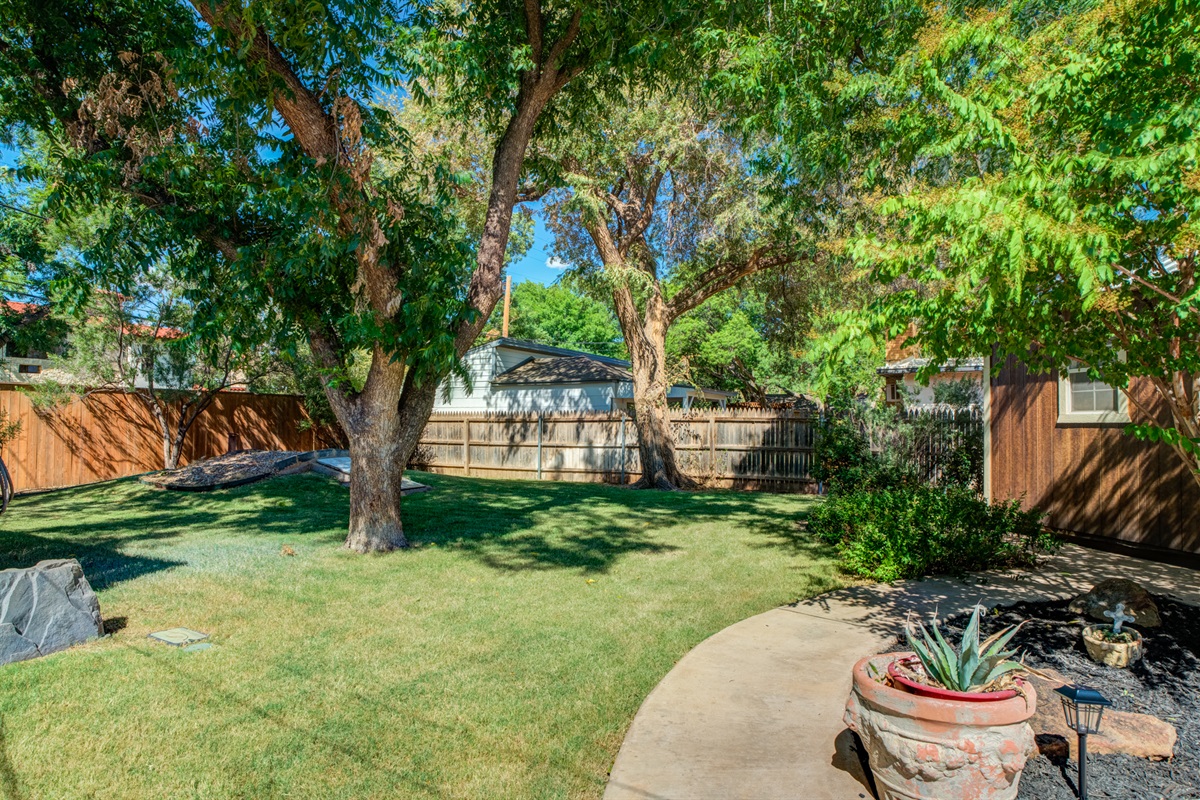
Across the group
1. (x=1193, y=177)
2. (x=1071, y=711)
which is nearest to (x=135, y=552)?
(x=1071, y=711)

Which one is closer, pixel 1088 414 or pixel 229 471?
pixel 1088 414

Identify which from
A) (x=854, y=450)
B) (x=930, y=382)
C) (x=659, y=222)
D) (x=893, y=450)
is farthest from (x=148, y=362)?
(x=930, y=382)

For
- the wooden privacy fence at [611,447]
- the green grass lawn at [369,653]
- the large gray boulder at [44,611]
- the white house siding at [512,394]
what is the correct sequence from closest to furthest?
the green grass lawn at [369,653]
the large gray boulder at [44,611]
the wooden privacy fence at [611,447]
the white house siding at [512,394]

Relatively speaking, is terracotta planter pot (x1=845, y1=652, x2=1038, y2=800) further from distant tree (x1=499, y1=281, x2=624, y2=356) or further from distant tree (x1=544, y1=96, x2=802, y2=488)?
distant tree (x1=499, y1=281, x2=624, y2=356)

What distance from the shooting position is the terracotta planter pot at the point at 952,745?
107 inches

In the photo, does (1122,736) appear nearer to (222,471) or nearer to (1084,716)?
(1084,716)

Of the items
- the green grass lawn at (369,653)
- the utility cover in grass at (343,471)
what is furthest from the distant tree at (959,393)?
the utility cover in grass at (343,471)

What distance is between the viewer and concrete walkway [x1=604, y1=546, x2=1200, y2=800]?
3135mm

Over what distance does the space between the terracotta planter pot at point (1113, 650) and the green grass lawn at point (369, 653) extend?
225 cm

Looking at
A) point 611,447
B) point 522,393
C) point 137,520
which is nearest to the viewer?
point 137,520

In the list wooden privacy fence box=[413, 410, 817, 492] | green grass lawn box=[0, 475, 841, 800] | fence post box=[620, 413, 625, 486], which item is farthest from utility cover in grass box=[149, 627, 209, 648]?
fence post box=[620, 413, 625, 486]

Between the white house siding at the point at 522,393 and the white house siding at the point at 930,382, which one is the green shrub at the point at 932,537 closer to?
the white house siding at the point at 930,382

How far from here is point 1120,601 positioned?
5.00 metres

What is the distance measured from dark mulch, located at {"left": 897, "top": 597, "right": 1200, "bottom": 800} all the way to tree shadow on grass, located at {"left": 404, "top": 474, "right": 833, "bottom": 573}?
299cm
